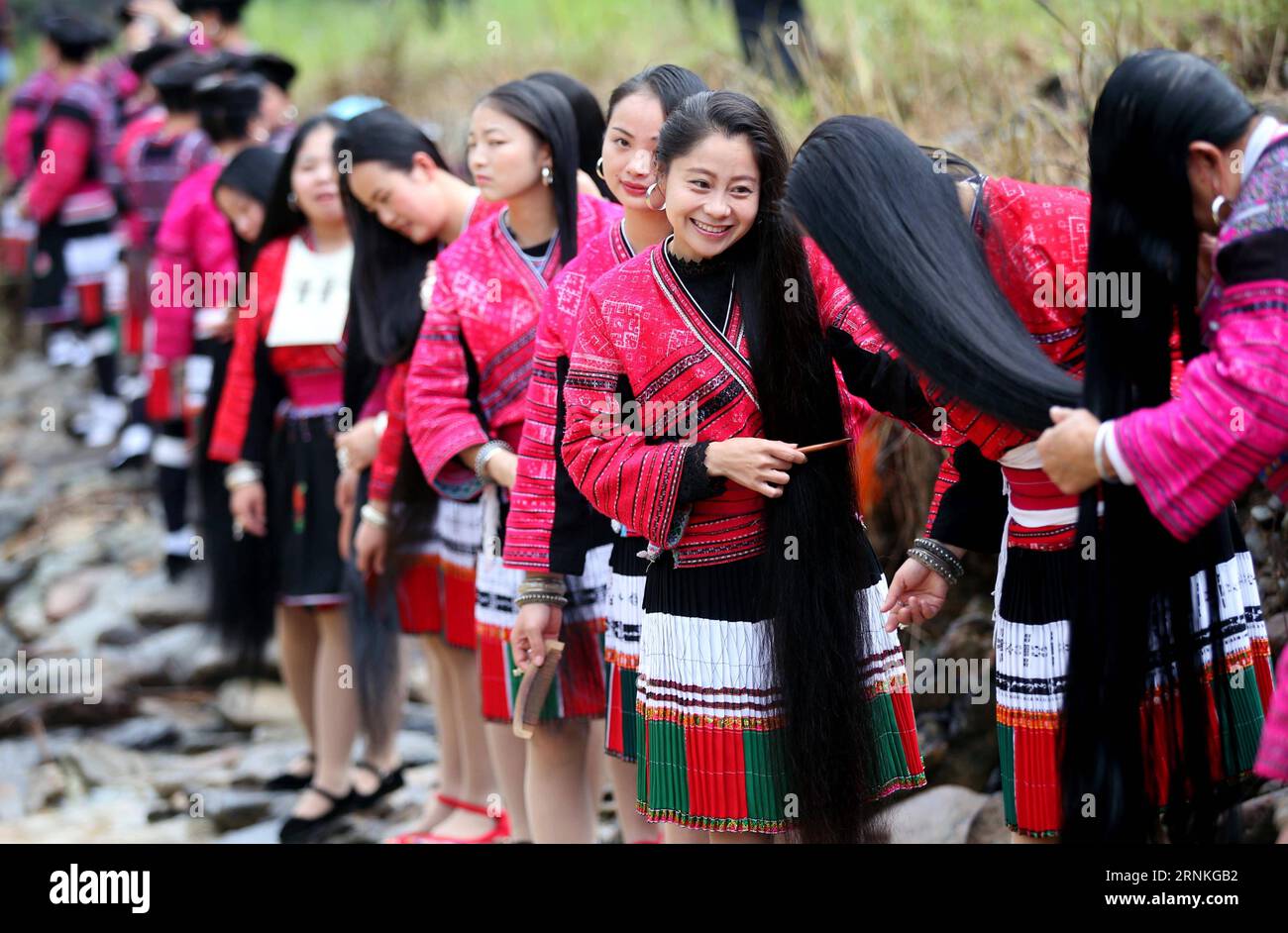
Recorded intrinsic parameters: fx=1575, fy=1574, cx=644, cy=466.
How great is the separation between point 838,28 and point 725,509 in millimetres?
4232

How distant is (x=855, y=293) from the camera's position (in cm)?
258

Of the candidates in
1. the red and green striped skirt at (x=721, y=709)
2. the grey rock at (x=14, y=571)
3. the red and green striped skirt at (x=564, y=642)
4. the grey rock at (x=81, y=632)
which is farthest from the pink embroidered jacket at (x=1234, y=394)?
the grey rock at (x=14, y=571)

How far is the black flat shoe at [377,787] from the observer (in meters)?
4.81

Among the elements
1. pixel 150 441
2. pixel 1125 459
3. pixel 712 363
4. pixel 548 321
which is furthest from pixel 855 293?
pixel 150 441

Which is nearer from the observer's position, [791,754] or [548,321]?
[791,754]

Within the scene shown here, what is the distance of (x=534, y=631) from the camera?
3.13m

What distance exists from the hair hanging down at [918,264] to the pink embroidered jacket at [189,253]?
3.16 meters

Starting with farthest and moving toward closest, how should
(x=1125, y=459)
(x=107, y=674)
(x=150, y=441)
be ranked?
(x=150, y=441), (x=107, y=674), (x=1125, y=459)

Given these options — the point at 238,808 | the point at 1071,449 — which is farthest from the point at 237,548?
the point at 1071,449

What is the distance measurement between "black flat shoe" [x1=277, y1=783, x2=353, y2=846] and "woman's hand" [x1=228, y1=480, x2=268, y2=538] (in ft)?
2.67

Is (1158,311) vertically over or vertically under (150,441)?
under

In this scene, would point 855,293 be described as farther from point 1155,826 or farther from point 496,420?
point 496,420

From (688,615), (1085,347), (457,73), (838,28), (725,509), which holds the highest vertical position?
(457,73)

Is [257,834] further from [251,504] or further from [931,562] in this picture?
[931,562]
